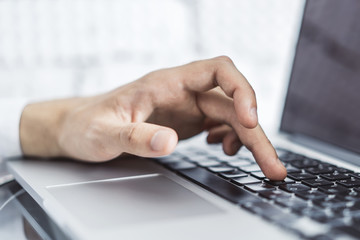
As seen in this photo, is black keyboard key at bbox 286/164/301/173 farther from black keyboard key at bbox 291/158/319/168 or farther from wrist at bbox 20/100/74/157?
wrist at bbox 20/100/74/157

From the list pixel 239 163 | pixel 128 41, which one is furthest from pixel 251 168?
pixel 128 41

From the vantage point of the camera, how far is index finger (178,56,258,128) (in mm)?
518

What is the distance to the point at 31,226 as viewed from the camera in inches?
18.9

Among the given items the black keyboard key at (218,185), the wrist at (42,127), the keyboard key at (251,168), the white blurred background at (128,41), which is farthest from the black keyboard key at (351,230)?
the white blurred background at (128,41)

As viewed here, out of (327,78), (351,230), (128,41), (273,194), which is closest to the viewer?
(351,230)

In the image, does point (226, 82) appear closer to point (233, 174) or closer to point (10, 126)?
point (233, 174)

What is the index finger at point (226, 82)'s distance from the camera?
1.70 feet

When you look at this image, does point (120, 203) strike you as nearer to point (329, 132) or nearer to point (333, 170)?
point (333, 170)

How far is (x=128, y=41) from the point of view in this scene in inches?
46.1

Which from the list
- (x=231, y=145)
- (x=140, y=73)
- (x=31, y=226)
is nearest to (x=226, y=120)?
Result: (x=231, y=145)

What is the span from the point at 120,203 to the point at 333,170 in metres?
0.28

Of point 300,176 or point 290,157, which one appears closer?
point 300,176

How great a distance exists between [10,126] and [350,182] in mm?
529

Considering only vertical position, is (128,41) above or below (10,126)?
above
